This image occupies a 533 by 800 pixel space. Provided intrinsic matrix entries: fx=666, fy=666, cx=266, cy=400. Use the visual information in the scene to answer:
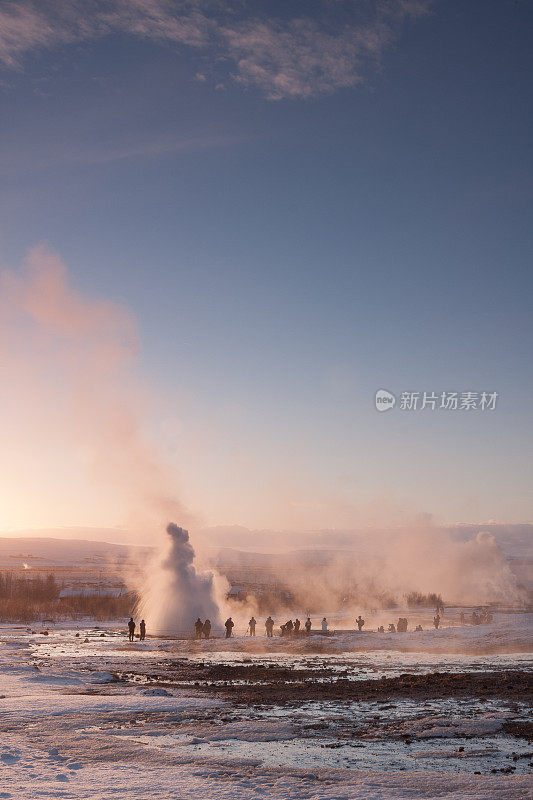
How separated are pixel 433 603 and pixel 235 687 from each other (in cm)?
7986

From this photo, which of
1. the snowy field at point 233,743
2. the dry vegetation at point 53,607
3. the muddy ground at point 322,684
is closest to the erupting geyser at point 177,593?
the dry vegetation at point 53,607

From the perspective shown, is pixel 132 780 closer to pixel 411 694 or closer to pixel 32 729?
pixel 32 729

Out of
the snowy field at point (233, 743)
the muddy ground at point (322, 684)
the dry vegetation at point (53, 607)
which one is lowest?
the dry vegetation at point (53, 607)

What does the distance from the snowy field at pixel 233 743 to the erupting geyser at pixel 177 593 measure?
26.2 m

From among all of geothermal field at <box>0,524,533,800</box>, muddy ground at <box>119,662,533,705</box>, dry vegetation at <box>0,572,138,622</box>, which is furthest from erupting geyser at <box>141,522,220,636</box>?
muddy ground at <box>119,662,533,705</box>

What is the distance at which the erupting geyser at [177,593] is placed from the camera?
5472cm

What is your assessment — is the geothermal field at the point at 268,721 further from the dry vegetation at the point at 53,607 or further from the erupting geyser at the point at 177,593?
the dry vegetation at the point at 53,607

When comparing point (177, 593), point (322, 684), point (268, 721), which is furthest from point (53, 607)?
point (268, 721)

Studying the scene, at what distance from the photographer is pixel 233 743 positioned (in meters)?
14.7

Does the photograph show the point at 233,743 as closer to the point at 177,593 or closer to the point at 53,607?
the point at 177,593

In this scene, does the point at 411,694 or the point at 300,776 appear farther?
the point at 411,694

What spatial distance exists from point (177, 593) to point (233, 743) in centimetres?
4329

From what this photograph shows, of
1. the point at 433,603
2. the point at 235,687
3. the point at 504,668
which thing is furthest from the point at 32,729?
the point at 433,603

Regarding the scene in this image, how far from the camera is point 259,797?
10.7 meters
